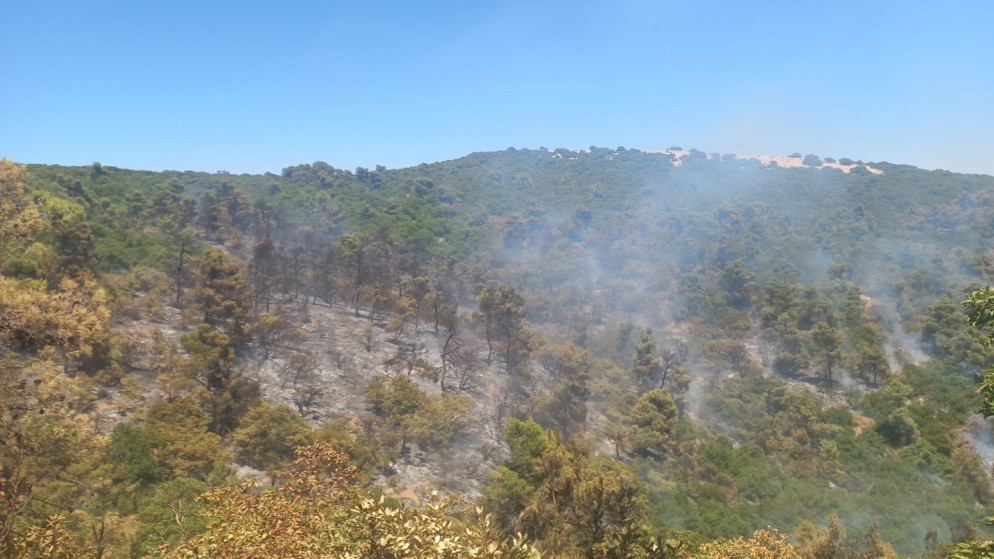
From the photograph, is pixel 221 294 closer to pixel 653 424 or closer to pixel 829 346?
pixel 653 424

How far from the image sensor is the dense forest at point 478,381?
9695 millimetres

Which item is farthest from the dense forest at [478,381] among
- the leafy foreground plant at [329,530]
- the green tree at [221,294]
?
the green tree at [221,294]

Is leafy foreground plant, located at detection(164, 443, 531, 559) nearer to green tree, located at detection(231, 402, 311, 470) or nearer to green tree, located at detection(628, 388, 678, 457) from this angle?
green tree, located at detection(231, 402, 311, 470)

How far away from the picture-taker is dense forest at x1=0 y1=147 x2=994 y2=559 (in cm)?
970

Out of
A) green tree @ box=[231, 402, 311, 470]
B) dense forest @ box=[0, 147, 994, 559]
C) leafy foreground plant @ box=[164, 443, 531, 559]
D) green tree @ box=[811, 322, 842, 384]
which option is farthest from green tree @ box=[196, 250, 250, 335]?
green tree @ box=[811, 322, 842, 384]

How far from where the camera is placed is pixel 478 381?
1544 inches

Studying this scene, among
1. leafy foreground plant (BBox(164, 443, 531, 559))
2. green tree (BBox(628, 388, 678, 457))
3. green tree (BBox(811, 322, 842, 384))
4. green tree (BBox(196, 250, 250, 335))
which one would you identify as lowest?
green tree (BBox(628, 388, 678, 457))

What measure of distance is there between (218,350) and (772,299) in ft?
179

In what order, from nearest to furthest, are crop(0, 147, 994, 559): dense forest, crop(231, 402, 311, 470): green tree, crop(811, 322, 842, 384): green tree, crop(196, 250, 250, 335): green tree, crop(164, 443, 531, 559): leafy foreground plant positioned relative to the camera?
crop(164, 443, 531, 559): leafy foreground plant < crop(0, 147, 994, 559): dense forest < crop(231, 402, 311, 470): green tree < crop(196, 250, 250, 335): green tree < crop(811, 322, 842, 384): green tree

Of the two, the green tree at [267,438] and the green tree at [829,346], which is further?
the green tree at [829,346]

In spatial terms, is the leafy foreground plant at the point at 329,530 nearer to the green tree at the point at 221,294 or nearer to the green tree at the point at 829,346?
the green tree at the point at 221,294

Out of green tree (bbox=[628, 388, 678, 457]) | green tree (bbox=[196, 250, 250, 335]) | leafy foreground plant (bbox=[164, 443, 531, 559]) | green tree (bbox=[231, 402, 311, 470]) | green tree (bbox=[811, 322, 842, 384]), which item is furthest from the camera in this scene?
green tree (bbox=[811, 322, 842, 384])

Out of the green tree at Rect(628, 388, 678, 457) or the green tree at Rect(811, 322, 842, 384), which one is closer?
the green tree at Rect(628, 388, 678, 457)

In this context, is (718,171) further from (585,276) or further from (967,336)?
(967,336)
